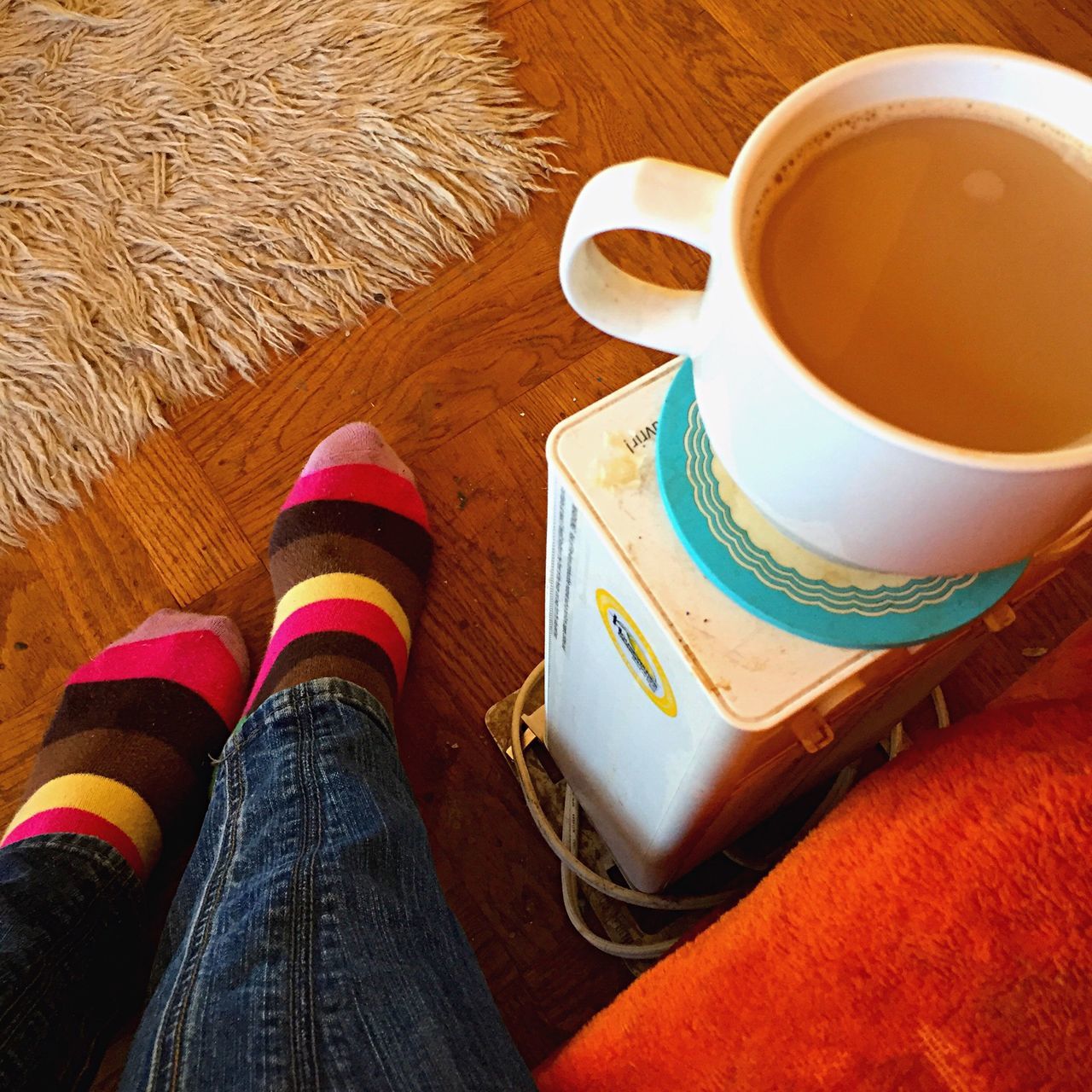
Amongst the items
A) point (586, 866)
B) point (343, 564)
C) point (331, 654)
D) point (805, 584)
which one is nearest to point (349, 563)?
point (343, 564)

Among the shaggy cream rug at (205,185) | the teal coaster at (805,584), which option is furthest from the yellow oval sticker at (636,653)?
the shaggy cream rug at (205,185)

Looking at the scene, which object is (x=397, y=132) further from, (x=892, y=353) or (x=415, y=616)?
(x=892, y=353)

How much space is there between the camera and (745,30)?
40.5 inches

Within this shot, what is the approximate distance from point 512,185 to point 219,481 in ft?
1.38

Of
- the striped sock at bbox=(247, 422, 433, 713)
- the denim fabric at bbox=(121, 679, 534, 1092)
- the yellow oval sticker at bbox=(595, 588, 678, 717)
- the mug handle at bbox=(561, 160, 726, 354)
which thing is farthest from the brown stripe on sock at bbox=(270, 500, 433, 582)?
the mug handle at bbox=(561, 160, 726, 354)

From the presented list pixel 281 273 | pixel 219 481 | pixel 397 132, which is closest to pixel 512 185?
pixel 397 132

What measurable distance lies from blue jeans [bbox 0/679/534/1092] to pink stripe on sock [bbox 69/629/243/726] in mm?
150

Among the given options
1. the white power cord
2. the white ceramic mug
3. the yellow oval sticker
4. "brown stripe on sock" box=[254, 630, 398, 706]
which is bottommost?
the white power cord

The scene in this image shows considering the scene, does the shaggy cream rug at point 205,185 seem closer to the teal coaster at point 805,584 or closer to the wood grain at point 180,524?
the wood grain at point 180,524

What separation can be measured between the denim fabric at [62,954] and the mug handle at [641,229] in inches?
21.6

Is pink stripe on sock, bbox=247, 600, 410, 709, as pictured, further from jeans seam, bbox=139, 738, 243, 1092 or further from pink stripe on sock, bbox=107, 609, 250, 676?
jeans seam, bbox=139, 738, 243, 1092

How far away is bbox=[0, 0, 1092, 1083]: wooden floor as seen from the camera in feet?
2.50

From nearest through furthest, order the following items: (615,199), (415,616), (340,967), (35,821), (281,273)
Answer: (615,199)
(340,967)
(35,821)
(415,616)
(281,273)

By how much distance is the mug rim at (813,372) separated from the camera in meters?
0.22
